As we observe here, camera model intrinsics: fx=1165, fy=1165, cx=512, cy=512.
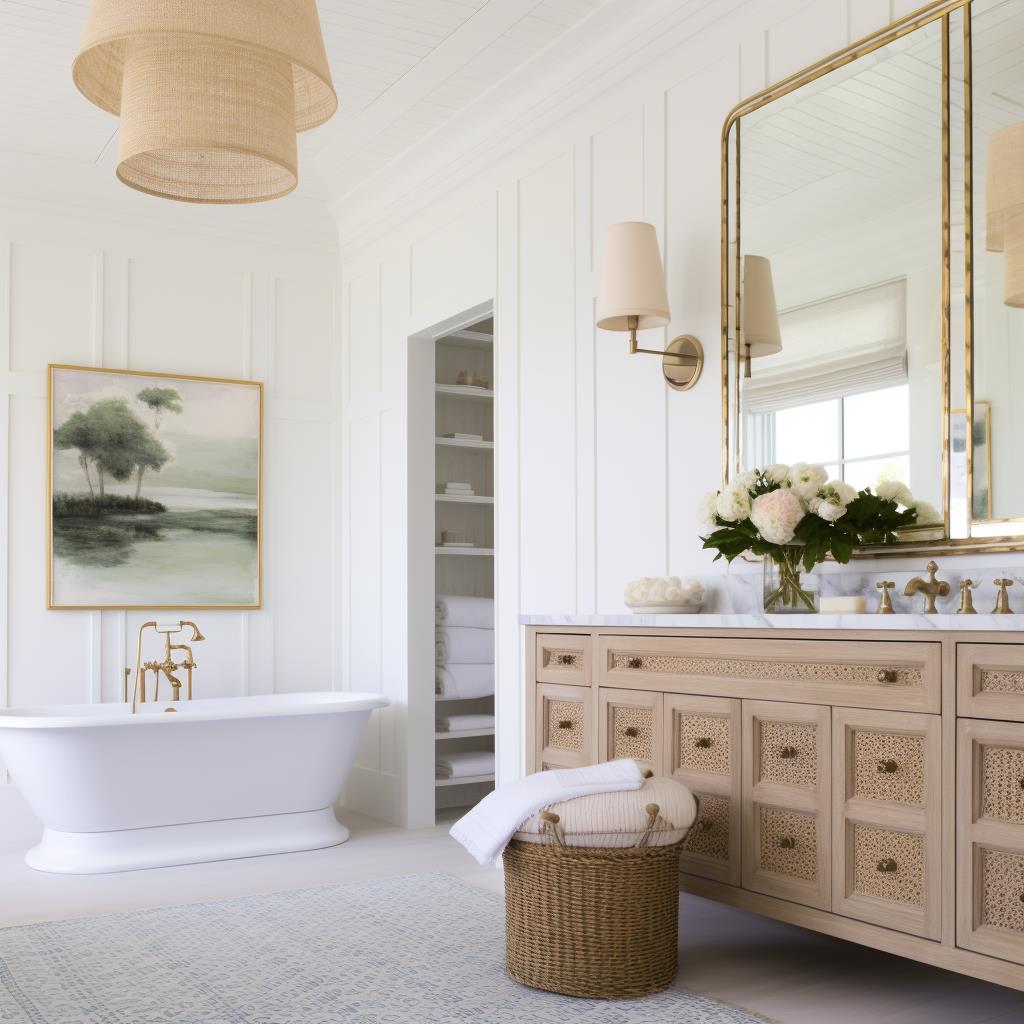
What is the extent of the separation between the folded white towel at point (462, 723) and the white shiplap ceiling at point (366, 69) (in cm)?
254

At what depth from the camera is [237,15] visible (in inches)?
86.9

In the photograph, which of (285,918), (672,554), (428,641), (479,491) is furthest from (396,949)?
(479,491)

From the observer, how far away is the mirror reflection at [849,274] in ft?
9.27

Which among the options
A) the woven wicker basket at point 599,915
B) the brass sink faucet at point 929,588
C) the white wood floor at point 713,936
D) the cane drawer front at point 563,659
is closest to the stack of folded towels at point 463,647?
the white wood floor at point 713,936

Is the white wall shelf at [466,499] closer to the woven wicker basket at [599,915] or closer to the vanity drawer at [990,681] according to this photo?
the woven wicker basket at [599,915]

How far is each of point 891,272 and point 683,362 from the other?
0.77m

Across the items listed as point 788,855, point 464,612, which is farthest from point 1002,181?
point 464,612

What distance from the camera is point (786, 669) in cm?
258

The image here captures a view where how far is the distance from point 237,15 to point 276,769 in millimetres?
3161

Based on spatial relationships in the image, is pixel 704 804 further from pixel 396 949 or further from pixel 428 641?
pixel 428 641

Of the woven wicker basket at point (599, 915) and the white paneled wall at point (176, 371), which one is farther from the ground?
the white paneled wall at point (176, 371)

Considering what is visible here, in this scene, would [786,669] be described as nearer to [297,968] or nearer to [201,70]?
[297,968]

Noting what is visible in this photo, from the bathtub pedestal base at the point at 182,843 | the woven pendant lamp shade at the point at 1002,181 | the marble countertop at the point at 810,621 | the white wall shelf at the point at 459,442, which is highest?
the woven pendant lamp shade at the point at 1002,181

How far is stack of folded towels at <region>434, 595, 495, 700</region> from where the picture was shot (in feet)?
17.7
